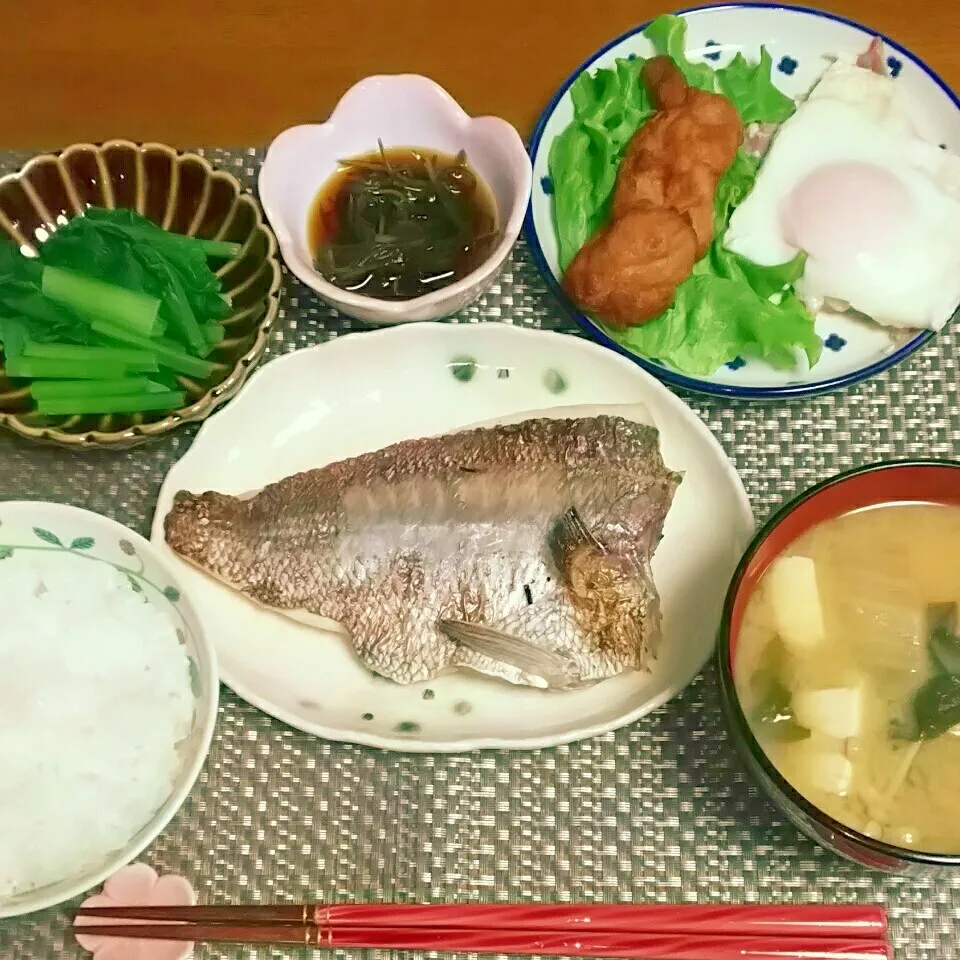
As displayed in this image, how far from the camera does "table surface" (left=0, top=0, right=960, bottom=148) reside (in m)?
1.62

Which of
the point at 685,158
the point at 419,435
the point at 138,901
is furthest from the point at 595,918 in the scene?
the point at 685,158

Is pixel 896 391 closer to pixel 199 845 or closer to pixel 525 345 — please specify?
pixel 525 345

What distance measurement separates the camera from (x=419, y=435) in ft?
4.46

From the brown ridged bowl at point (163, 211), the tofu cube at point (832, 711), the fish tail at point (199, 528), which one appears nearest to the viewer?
the tofu cube at point (832, 711)

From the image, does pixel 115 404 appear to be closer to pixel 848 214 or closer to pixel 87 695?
pixel 87 695

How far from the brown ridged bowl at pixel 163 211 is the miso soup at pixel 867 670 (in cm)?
77

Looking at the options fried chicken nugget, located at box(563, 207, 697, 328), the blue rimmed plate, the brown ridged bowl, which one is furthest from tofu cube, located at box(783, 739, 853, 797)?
the brown ridged bowl

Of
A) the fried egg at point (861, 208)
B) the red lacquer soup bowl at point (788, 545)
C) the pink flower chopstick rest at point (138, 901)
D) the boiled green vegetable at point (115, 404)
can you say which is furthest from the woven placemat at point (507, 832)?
the fried egg at point (861, 208)

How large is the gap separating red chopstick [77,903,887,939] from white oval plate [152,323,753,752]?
7.2 inches

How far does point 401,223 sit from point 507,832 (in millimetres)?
869

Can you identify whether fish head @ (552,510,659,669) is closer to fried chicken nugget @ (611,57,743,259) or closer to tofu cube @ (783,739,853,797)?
tofu cube @ (783,739,853,797)

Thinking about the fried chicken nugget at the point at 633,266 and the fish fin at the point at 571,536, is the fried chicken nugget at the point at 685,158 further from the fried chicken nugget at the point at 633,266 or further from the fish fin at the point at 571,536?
the fish fin at the point at 571,536

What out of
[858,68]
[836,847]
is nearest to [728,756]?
[836,847]

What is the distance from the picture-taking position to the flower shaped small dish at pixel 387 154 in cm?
129
